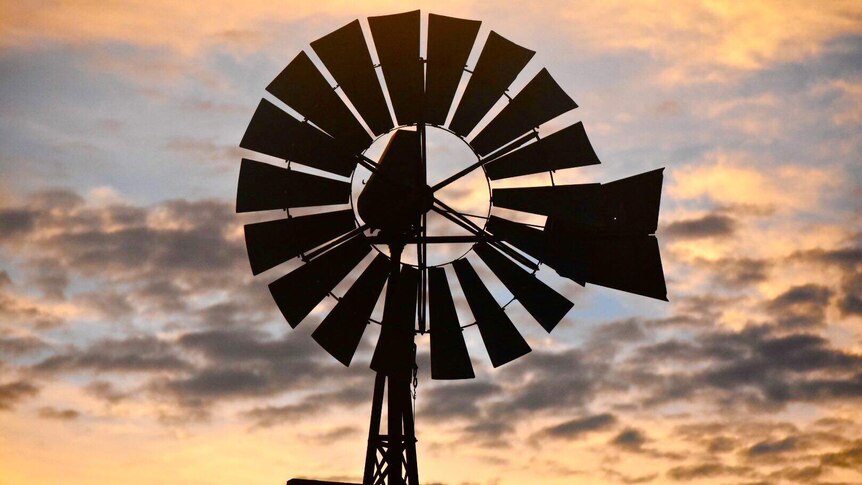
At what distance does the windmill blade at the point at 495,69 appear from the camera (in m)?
15.6

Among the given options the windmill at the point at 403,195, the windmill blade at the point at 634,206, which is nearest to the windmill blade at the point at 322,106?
the windmill at the point at 403,195

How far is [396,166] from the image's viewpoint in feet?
50.7

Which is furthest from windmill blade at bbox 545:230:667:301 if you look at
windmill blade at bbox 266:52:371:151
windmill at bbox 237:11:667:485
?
windmill blade at bbox 266:52:371:151

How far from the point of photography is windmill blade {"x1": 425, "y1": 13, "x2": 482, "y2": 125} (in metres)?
15.5

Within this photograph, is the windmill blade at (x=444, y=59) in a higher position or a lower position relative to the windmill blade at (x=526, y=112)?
higher

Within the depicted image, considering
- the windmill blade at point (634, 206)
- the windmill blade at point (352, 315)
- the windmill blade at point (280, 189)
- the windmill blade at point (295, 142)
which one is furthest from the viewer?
the windmill blade at point (634, 206)

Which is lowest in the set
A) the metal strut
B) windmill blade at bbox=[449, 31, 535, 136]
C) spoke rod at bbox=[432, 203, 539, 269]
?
the metal strut

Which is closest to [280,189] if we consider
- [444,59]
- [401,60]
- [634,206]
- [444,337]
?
[401,60]

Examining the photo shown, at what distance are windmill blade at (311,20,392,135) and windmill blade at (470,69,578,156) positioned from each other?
123 centimetres

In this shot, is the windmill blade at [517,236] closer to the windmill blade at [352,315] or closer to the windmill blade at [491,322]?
the windmill blade at [491,322]

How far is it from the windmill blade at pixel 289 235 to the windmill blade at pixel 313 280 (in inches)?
8.0

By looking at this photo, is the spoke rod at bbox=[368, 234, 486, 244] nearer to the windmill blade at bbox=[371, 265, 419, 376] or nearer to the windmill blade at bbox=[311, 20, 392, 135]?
the windmill blade at bbox=[371, 265, 419, 376]

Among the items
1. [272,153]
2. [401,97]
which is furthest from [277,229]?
[401,97]

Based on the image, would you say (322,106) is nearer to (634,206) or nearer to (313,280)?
(313,280)
